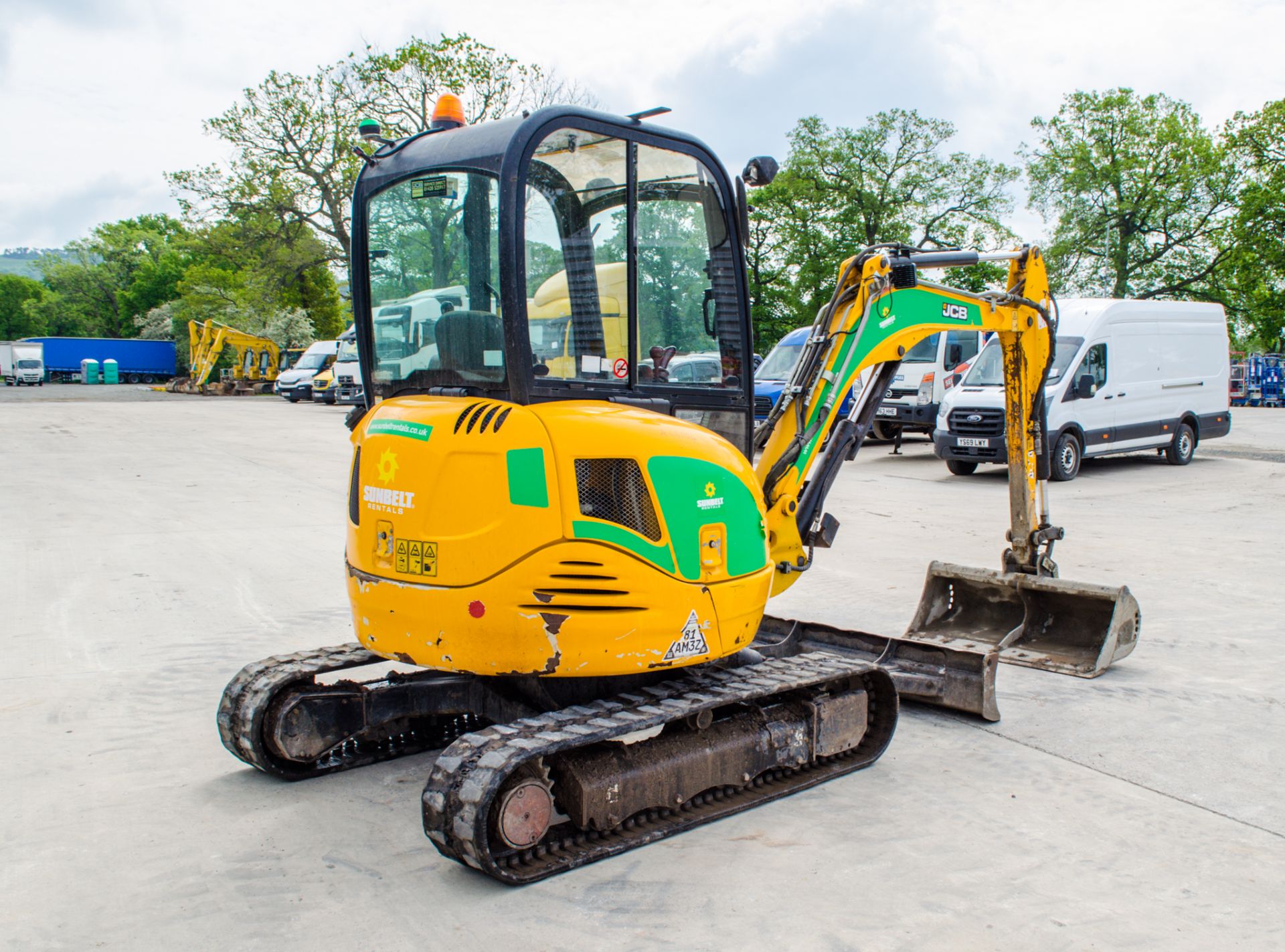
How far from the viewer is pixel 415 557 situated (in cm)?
423

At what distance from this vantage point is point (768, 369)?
21.7 meters

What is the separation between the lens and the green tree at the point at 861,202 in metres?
54.5

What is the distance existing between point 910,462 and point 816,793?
14471 millimetres

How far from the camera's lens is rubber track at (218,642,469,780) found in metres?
4.71

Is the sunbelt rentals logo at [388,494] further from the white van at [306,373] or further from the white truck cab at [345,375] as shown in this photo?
the white van at [306,373]

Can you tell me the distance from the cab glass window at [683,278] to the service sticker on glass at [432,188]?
78 centimetres

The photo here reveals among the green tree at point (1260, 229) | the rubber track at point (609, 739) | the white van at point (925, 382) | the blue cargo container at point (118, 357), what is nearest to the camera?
the rubber track at point (609, 739)

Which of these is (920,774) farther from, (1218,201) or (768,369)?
(1218,201)

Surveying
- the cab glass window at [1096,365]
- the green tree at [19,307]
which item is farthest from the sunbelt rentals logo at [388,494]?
the green tree at [19,307]

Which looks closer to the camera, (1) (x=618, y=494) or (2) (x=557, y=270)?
(1) (x=618, y=494)

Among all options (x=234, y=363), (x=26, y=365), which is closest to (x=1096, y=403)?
(x=234, y=363)

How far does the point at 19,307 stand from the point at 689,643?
429 ft

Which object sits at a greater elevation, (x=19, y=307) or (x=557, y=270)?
(x=19, y=307)

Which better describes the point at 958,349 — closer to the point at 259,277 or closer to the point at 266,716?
the point at 266,716
